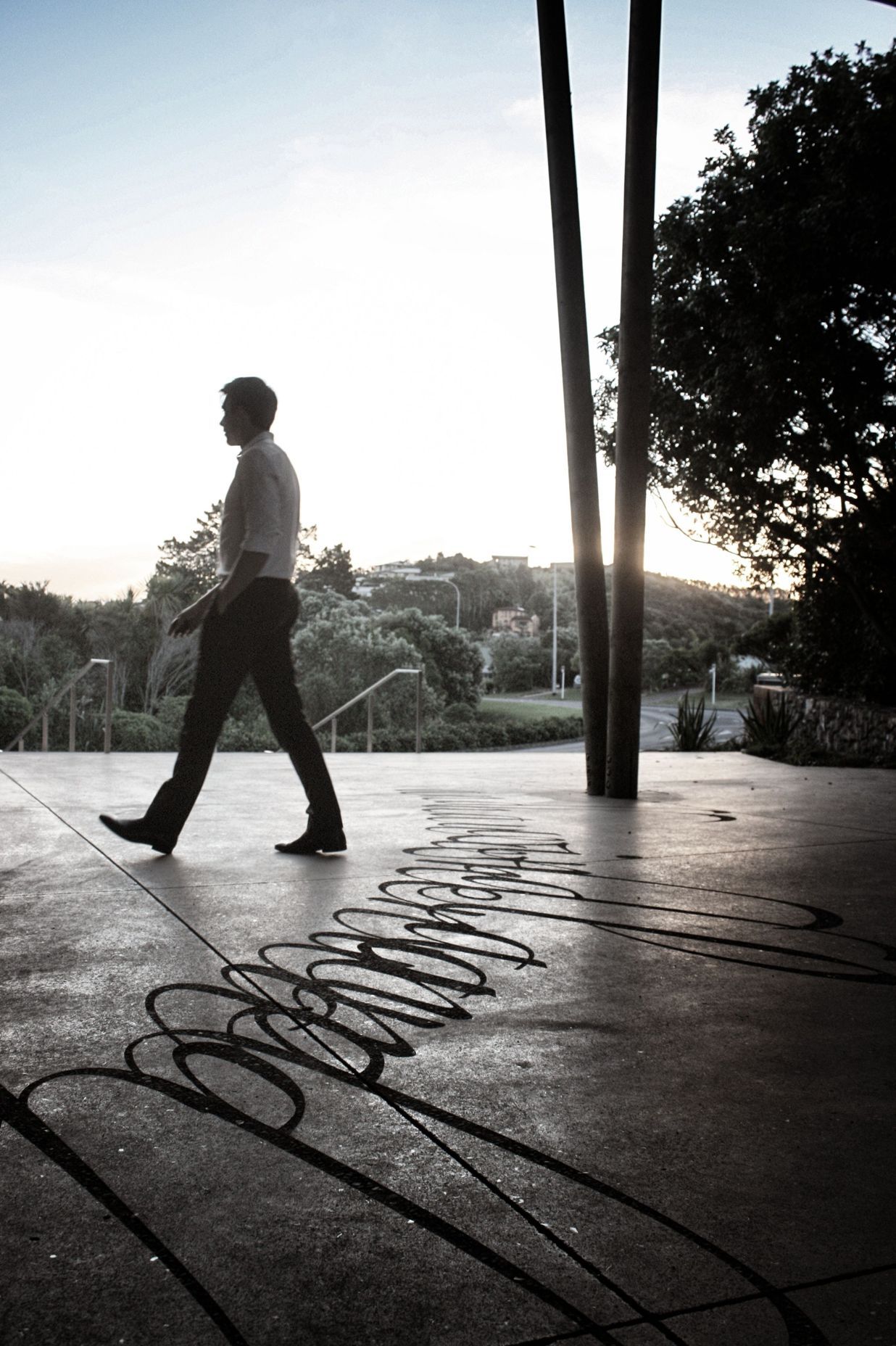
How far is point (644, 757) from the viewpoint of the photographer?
457 inches

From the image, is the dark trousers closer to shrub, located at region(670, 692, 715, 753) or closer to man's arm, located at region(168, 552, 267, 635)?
man's arm, located at region(168, 552, 267, 635)

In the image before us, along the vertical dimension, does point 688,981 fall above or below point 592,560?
below

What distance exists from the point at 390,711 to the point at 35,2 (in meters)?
Result: 24.2

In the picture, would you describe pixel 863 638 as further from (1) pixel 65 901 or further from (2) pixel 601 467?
(1) pixel 65 901

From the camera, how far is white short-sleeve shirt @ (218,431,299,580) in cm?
399

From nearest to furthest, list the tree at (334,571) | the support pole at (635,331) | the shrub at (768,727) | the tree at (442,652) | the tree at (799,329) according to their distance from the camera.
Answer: the support pole at (635,331), the tree at (799,329), the shrub at (768,727), the tree at (442,652), the tree at (334,571)

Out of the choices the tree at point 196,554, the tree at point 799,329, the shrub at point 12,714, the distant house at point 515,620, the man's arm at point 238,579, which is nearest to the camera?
the man's arm at point 238,579

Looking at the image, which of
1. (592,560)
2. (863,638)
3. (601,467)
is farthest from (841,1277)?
(601,467)

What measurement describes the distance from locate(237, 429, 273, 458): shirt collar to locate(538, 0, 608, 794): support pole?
3002 mm

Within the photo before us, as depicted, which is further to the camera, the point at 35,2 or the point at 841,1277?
the point at 35,2

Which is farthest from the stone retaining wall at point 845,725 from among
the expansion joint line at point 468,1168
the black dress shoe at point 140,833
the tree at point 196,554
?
the tree at point 196,554

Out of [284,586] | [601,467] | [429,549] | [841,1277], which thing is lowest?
[841,1277]

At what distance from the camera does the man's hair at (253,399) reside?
13.7 feet

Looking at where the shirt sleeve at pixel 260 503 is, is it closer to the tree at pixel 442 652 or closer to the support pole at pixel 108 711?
the support pole at pixel 108 711
